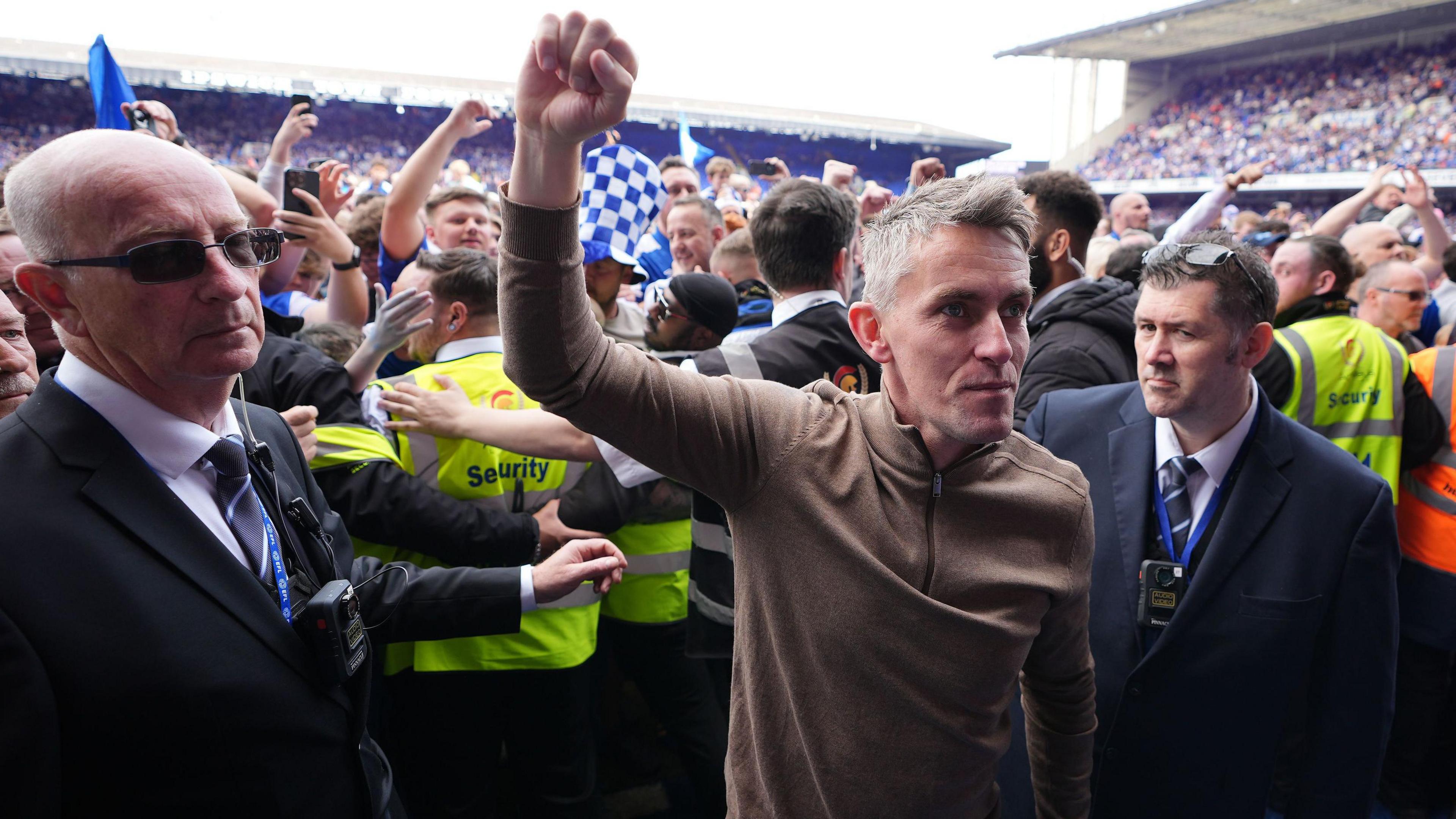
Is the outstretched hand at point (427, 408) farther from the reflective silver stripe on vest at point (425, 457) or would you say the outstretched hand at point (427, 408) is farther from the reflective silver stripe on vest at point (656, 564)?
the reflective silver stripe on vest at point (656, 564)

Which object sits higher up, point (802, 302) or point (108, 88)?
point (108, 88)

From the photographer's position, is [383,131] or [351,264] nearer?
[351,264]

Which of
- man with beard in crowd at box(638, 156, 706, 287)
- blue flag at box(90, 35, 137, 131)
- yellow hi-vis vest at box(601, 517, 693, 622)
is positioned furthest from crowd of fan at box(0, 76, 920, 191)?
yellow hi-vis vest at box(601, 517, 693, 622)

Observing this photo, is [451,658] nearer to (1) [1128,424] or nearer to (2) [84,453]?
(2) [84,453]

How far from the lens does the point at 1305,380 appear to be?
3.53 m

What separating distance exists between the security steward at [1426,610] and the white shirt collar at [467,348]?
403 centimetres

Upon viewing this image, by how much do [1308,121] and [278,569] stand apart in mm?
34497

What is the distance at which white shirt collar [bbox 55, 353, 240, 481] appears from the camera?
55.6 inches

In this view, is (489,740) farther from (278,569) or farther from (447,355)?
(278,569)

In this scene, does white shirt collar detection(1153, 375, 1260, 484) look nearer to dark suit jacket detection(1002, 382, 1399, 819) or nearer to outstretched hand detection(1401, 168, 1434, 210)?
dark suit jacket detection(1002, 382, 1399, 819)

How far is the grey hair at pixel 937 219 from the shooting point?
151 centimetres

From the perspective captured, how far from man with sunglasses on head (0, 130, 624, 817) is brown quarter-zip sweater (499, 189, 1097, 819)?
73cm

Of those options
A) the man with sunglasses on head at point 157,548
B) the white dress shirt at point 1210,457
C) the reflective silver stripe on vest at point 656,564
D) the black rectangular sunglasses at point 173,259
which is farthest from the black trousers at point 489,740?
the white dress shirt at point 1210,457

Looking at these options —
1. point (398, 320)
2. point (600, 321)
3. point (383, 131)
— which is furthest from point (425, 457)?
point (383, 131)
